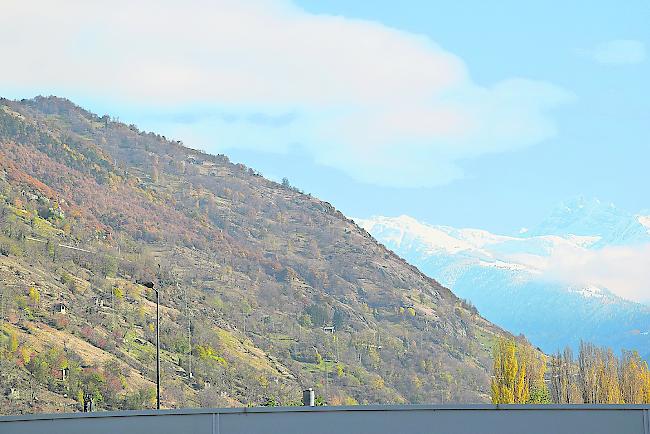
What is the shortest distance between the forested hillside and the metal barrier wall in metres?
49.7

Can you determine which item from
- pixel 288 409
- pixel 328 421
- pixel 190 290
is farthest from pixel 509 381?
pixel 288 409

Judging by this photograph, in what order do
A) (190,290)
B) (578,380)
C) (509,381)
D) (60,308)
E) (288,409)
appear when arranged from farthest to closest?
1. (190,290)
2. (578,380)
3. (509,381)
4. (60,308)
5. (288,409)

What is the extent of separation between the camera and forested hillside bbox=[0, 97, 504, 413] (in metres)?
72.8

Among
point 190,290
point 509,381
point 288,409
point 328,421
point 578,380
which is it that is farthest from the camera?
point 190,290

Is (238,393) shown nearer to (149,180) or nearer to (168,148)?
(149,180)

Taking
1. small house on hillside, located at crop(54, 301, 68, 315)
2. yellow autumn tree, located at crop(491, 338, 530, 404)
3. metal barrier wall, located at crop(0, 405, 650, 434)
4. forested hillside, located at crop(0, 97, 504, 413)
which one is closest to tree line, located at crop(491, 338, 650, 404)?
yellow autumn tree, located at crop(491, 338, 530, 404)

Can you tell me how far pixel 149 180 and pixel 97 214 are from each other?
76.2ft

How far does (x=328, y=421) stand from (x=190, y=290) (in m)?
→ 79.0

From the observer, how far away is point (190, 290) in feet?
310

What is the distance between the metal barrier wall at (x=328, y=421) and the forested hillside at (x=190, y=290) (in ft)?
163

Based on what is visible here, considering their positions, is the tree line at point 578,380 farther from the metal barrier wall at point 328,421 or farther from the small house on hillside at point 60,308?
the metal barrier wall at point 328,421

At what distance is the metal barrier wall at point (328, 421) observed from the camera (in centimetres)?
1605

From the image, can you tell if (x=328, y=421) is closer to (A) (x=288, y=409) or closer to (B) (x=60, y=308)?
(A) (x=288, y=409)

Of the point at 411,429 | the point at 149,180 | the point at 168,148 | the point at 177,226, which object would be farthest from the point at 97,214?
the point at 411,429
